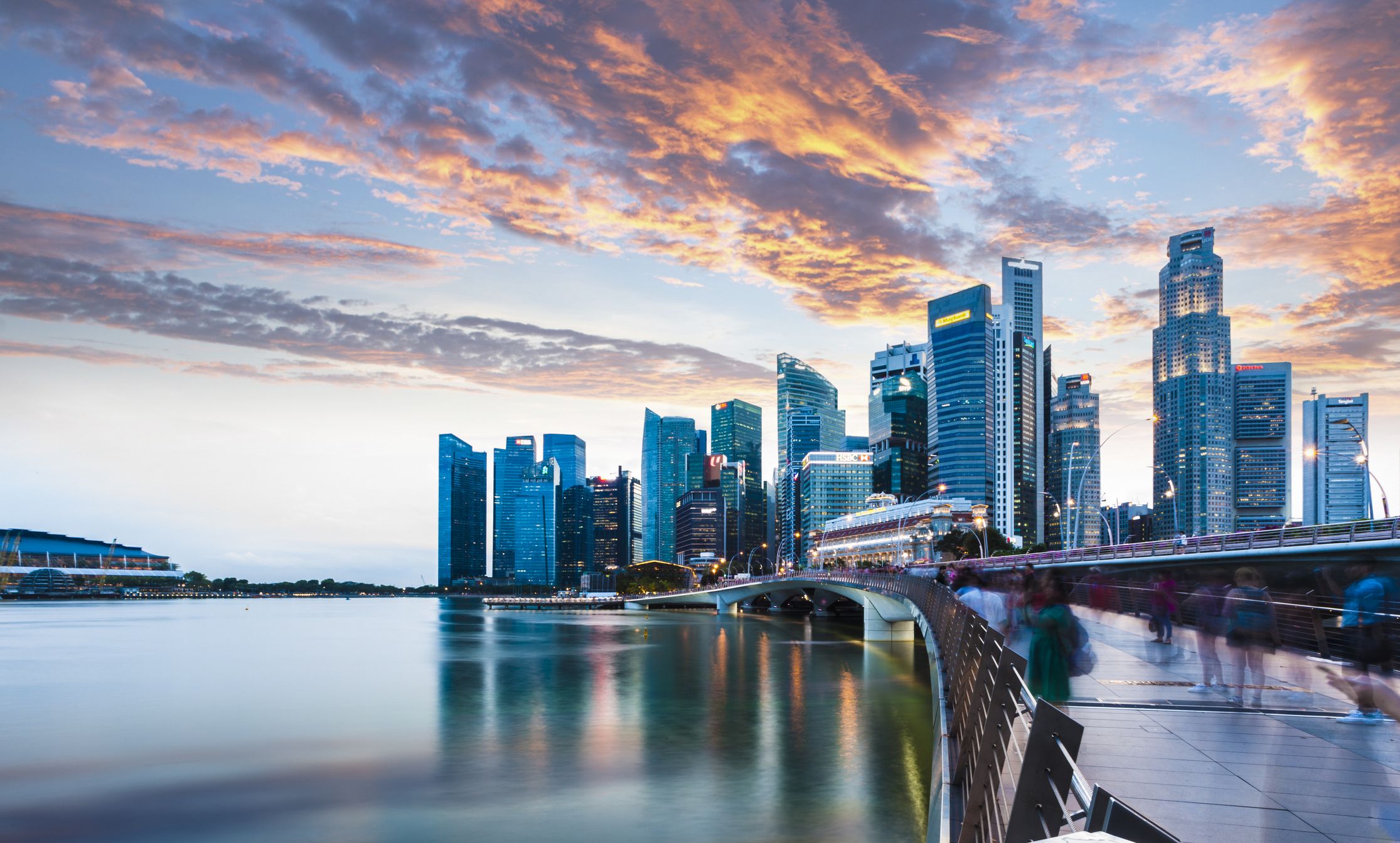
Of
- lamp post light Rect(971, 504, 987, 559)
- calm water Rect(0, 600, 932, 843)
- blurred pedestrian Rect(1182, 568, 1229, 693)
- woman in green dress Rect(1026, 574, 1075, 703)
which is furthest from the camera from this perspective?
lamp post light Rect(971, 504, 987, 559)

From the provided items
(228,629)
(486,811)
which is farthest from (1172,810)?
(228,629)

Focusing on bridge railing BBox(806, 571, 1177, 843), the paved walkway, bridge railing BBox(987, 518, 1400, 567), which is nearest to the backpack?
the paved walkway

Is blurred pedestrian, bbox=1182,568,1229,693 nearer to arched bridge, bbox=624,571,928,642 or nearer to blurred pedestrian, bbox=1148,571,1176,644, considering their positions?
blurred pedestrian, bbox=1148,571,1176,644

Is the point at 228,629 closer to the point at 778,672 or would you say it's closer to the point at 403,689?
the point at 403,689

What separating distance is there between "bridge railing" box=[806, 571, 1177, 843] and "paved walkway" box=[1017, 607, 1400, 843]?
77cm

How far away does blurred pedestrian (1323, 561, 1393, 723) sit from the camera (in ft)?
32.7

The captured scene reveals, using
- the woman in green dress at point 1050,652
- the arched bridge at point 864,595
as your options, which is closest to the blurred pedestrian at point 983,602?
the woman in green dress at point 1050,652

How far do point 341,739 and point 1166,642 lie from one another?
110ft

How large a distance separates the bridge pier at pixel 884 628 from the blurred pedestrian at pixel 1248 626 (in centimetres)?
7704

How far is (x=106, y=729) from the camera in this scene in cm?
4434

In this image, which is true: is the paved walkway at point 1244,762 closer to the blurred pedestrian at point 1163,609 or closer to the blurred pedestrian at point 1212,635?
the blurred pedestrian at point 1212,635

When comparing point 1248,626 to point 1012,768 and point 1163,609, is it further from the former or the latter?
point 1163,609

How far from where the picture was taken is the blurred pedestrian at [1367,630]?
392 inches

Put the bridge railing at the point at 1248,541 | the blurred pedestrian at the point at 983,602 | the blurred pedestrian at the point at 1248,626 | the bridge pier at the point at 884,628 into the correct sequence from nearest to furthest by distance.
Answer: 1. the blurred pedestrian at the point at 1248,626
2. the blurred pedestrian at the point at 983,602
3. the bridge railing at the point at 1248,541
4. the bridge pier at the point at 884,628
